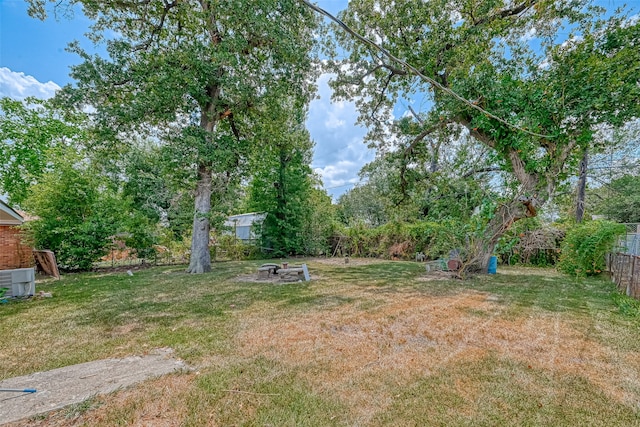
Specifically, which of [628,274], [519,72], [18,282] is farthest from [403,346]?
[519,72]

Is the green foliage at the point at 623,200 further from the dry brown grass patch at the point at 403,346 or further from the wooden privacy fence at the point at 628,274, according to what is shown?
the dry brown grass patch at the point at 403,346

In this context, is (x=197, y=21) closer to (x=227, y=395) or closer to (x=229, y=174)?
(x=229, y=174)

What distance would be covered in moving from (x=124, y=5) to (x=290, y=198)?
30.5 ft

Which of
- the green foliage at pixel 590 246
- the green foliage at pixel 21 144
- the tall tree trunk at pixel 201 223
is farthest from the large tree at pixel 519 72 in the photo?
the green foliage at pixel 21 144

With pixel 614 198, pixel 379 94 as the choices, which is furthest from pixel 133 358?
pixel 614 198

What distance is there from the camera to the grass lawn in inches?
76.6

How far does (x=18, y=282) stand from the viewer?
529 centimetres

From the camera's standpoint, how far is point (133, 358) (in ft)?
9.13

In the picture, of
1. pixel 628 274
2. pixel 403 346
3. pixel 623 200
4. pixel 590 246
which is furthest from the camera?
pixel 623 200

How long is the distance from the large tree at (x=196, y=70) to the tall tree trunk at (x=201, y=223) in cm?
3

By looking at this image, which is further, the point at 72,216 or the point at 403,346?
the point at 72,216

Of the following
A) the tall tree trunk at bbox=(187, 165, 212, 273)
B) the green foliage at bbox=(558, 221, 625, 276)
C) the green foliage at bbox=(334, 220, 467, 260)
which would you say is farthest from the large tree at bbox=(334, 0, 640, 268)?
the tall tree trunk at bbox=(187, 165, 212, 273)

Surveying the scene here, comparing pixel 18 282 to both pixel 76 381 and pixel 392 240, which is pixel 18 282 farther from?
pixel 392 240

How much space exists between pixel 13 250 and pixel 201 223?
19.7ft
